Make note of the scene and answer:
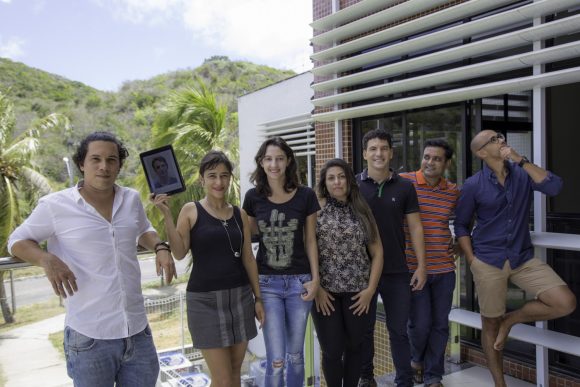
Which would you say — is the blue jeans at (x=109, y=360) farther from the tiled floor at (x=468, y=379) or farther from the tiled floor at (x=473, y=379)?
the tiled floor at (x=473, y=379)

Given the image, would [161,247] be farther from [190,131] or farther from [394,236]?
[190,131]

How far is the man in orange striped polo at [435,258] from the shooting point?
3.22 meters

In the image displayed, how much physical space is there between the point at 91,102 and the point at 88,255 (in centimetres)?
5510

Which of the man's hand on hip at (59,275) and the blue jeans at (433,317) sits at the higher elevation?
the man's hand on hip at (59,275)

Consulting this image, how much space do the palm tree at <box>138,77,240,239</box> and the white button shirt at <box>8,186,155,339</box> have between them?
38.9 ft

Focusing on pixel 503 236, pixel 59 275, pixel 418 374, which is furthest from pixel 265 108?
pixel 59 275

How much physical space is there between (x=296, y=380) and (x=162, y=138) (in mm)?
13945

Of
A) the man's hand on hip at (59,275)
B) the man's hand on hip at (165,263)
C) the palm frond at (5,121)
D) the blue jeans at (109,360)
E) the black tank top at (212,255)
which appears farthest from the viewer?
the palm frond at (5,121)

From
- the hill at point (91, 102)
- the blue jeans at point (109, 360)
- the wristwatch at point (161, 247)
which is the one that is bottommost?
the blue jeans at point (109, 360)

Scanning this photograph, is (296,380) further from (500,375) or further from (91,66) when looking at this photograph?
(91,66)

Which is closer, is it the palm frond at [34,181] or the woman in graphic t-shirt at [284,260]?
the woman in graphic t-shirt at [284,260]

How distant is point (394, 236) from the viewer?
119 inches

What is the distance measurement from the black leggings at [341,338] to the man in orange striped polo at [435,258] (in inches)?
22.9

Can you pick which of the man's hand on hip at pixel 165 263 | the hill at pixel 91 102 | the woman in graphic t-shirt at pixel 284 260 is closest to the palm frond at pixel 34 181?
the woman in graphic t-shirt at pixel 284 260
